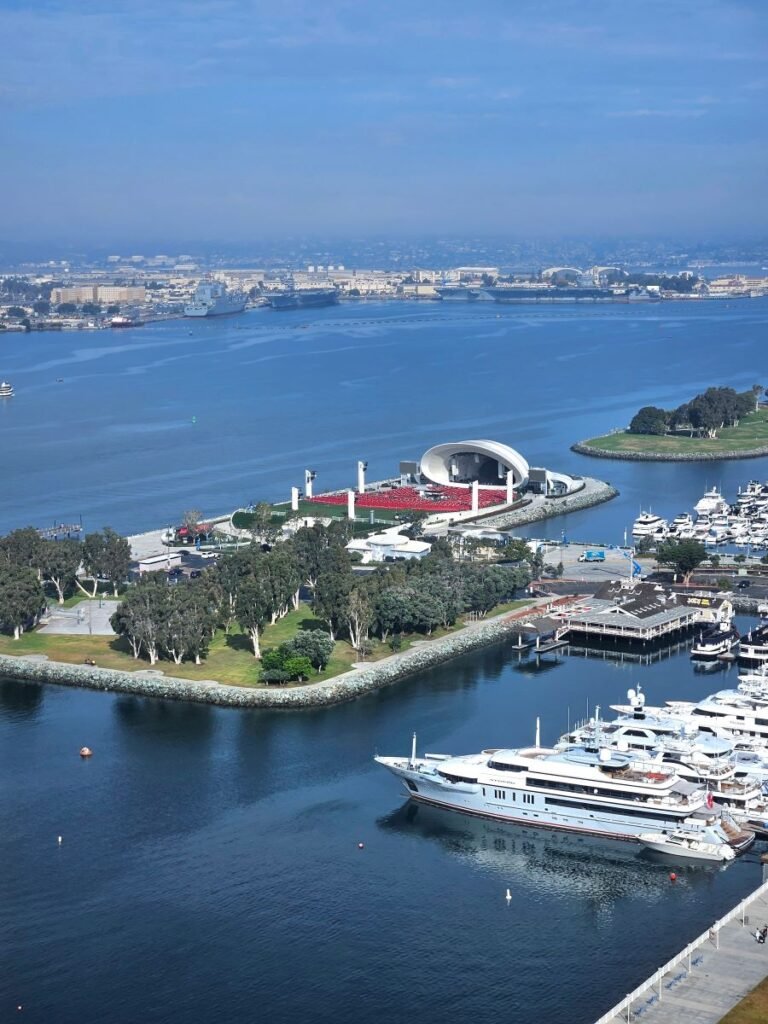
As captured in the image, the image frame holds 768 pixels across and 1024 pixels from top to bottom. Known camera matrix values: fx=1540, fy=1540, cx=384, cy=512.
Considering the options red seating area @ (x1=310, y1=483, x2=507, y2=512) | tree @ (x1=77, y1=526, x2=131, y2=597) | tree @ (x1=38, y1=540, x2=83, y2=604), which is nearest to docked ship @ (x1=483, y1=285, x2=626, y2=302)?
red seating area @ (x1=310, y1=483, x2=507, y2=512)

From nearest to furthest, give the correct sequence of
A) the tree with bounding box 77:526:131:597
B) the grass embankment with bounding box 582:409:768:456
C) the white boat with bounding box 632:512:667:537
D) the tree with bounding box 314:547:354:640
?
the tree with bounding box 314:547:354:640 → the tree with bounding box 77:526:131:597 → the white boat with bounding box 632:512:667:537 → the grass embankment with bounding box 582:409:768:456

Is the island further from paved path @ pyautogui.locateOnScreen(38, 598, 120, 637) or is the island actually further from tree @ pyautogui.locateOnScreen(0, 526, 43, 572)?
tree @ pyautogui.locateOnScreen(0, 526, 43, 572)

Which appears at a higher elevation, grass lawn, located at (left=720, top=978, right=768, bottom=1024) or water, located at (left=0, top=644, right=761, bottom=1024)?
grass lawn, located at (left=720, top=978, right=768, bottom=1024)

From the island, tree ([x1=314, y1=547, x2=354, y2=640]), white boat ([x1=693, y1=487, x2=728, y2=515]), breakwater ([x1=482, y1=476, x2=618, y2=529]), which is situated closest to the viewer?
tree ([x1=314, y1=547, x2=354, y2=640])

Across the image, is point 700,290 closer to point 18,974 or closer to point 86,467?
point 86,467

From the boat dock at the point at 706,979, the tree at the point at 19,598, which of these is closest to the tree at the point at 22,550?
the tree at the point at 19,598

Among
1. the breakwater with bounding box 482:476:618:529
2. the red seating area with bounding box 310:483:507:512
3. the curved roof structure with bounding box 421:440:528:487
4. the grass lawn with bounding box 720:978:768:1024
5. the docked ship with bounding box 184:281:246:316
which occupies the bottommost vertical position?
the grass lawn with bounding box 720:978:768:1024

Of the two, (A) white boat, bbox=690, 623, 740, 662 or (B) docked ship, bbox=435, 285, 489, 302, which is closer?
(A) white boat, bbox=690, 623, 740, 662

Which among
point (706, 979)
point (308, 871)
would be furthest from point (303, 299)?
point (706, 979)
